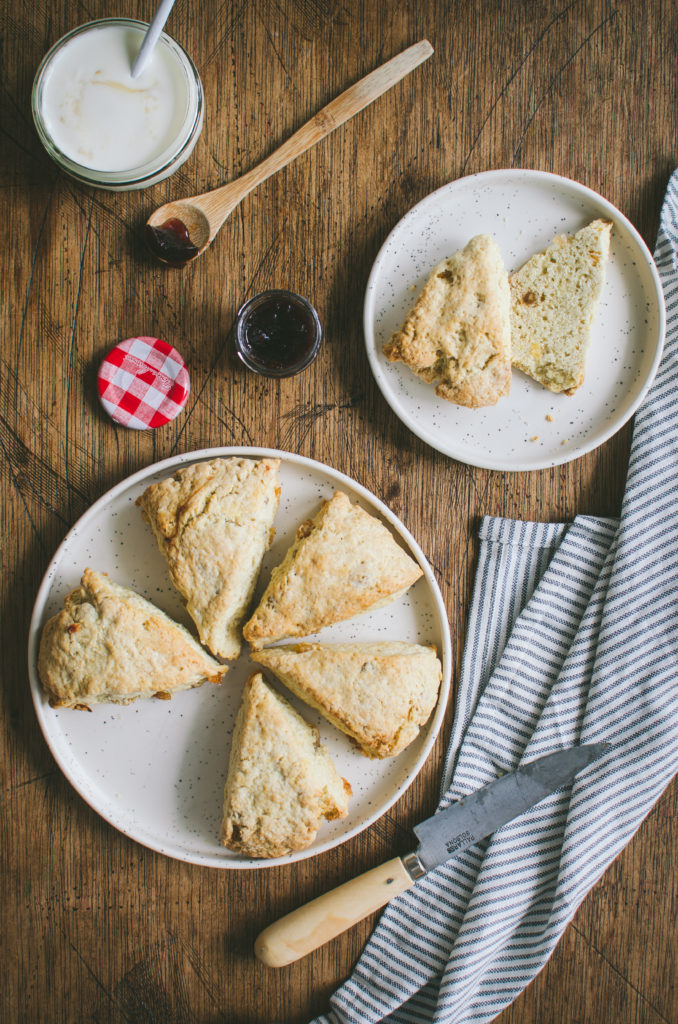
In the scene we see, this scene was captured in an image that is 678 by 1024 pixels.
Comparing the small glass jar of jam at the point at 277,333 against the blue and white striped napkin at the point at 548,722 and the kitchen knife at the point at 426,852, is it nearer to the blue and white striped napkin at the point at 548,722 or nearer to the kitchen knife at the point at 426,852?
the blue and white striped napkin at the point at 548,722

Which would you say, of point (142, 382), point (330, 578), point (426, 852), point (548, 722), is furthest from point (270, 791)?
point (142, 382)

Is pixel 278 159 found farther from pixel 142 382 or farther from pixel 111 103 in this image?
pixel 142 382

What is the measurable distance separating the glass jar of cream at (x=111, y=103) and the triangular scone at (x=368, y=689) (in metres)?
1.69

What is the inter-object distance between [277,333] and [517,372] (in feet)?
2.89

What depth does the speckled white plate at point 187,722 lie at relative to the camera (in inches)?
98.3

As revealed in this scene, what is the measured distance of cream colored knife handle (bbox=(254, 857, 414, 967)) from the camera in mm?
2465

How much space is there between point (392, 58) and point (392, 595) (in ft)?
6.28

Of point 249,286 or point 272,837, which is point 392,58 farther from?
point 272,837

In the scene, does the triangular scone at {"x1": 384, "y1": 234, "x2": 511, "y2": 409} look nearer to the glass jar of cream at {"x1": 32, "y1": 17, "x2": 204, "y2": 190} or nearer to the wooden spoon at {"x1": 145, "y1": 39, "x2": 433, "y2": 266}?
the wooden spoon at {"x1": 145, "y1": 39, "x2": 433, "y2": 266}

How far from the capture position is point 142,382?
2520 mm

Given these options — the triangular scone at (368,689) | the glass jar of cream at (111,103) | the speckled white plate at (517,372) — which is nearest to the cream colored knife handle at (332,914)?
the triangular scone at (368,689)

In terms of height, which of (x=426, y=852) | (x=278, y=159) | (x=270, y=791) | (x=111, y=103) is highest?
(x=111, y=103)

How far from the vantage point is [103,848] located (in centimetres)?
260

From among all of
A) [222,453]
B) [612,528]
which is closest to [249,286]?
[222,453]
